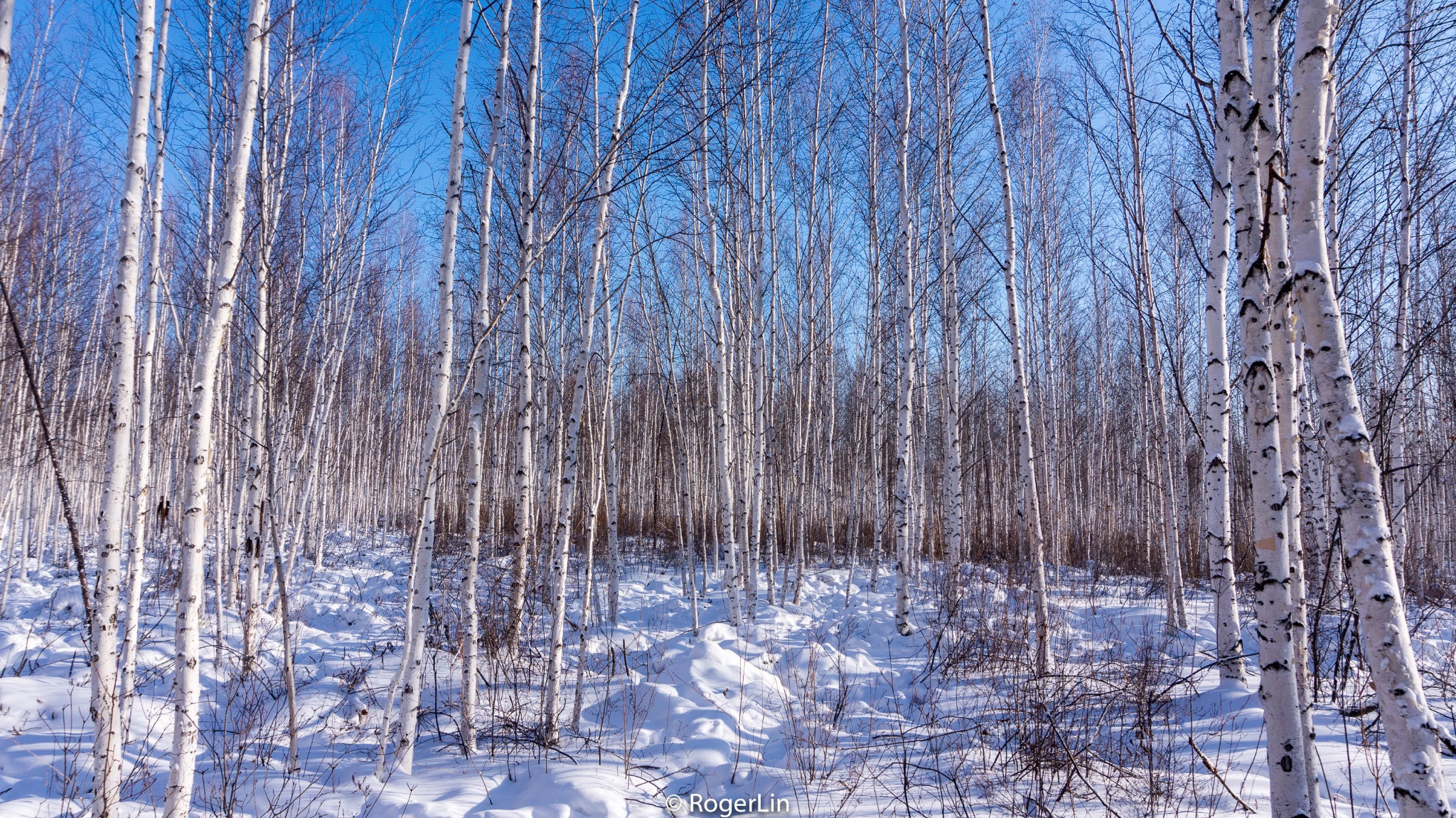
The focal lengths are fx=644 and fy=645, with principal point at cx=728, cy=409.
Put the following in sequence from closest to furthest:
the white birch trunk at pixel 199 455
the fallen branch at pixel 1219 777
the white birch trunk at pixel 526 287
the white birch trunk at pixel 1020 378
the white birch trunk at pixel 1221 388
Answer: the fallen branch at pixel 1219 777 < the white birch trunk at pixel 1221 388 < the white birch trunk at pixel 199 455 < the white birch trunk at pixel 526 287 < the white birch trunk at pixel 1020 378

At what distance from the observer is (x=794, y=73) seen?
806cm

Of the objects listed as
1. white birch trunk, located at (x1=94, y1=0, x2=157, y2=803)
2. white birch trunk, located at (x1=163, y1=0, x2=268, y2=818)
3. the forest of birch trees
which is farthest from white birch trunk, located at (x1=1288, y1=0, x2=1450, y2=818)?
white birch trunk, located at (x1=94, y1=0, x2=157, y2=803)

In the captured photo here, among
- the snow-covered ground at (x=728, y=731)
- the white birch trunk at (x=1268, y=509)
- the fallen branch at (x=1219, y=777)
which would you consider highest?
the white birch trunk at (x=1268, y=509)

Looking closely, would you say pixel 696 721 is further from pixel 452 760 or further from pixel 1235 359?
pixel 1235 359

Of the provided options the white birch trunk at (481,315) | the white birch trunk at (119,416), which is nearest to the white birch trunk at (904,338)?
the white birch trunk at (481,315)

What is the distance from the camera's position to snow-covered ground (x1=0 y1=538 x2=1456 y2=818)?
10.4 feet

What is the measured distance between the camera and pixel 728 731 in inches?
164

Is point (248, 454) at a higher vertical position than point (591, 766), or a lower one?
higher

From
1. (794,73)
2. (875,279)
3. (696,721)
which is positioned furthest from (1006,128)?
(696,721)

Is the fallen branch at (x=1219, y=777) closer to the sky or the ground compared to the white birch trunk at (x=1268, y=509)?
closer to the ground

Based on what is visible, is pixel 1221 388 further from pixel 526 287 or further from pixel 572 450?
pixel 526 287

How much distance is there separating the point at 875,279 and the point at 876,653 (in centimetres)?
578

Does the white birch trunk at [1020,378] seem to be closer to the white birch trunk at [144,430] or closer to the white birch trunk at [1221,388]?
the white birch trunk at [1221,388]

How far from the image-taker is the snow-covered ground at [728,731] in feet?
10.4
